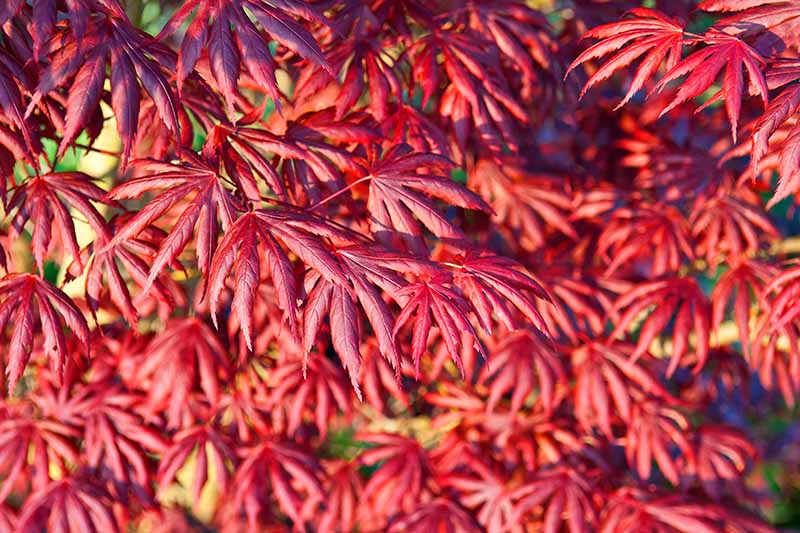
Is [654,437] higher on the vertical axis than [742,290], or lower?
lower

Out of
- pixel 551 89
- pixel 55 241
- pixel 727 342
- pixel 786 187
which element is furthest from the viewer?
pixel 727 342

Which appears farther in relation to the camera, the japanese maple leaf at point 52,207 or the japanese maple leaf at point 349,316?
the japanese maple leaf at point 52,207

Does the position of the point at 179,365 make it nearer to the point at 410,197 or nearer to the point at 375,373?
the point at 375,373

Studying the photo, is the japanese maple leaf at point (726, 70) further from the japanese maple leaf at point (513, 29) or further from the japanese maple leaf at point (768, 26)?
the japanese maple leaf at point (513, 29)

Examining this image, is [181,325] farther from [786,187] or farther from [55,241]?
[786,187]

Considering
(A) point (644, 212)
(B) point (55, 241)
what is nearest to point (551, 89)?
(A) point (644, 212)

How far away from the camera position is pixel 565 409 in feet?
6.70

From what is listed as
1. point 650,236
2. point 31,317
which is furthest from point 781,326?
point 31,317

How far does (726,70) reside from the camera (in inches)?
45.4

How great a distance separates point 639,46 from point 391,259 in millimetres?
577

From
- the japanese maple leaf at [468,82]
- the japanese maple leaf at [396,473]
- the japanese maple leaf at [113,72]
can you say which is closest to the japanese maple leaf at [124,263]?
the japanese maple leaf at [113,72]

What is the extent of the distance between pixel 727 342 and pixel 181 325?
166cm

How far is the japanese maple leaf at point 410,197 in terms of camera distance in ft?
4.27

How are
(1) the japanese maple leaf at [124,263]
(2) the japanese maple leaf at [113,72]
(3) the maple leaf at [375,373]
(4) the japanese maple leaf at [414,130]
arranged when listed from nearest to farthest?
(2) the japanese maple leaf at [113,72], (1) the japanese maple leaf at [124,263], (4) the japanese maple leaf at [414,130], (3) the maple leaf at [375,373]
